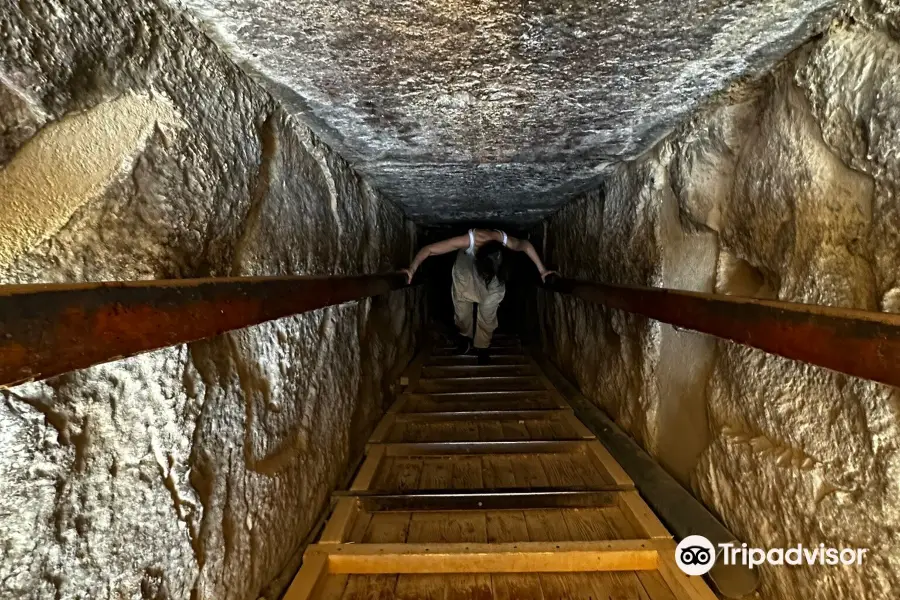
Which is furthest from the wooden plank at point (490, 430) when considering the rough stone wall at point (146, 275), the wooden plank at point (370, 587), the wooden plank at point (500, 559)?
the rough stone wall at point (146, 275)

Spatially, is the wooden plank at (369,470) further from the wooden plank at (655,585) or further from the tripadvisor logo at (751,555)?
the tripadvisor logo at (751,555)

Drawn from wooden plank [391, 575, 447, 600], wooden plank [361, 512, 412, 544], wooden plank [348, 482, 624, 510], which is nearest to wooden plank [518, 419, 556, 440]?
wooden plank [348, 482, 624, 510]

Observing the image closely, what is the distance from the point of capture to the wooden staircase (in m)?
1.75

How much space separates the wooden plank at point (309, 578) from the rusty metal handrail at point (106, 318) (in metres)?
0.91

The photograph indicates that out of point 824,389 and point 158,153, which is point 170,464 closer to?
point 158,153

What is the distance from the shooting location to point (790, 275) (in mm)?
1392

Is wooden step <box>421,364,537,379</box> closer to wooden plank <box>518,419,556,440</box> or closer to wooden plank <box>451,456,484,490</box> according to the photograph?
wooden plank <box>518,419,556,440</box>

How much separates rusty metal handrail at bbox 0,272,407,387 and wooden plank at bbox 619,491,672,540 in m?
1.56

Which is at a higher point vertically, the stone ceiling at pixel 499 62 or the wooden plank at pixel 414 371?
the stone ceiling at pixel 499 62

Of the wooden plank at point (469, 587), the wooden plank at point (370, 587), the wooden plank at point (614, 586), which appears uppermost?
the wooden plank at point (614, 586)

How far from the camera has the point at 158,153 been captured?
107 centimetres

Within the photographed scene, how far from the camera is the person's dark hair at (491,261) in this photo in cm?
425

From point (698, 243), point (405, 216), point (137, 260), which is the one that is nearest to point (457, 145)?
point (698, 243)

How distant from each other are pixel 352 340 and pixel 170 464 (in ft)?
5.35
